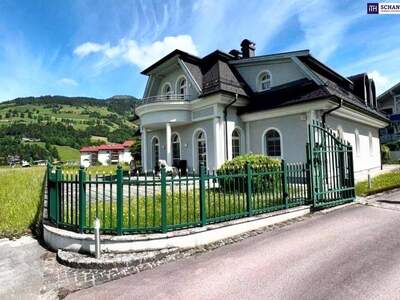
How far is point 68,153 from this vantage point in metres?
91.4

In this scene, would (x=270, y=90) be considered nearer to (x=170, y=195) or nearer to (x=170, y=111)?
(x=170, y=111)

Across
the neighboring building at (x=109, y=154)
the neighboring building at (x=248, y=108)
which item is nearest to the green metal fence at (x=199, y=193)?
the neighboring building at (x=248, y=108)

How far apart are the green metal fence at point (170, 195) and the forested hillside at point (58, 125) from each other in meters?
72.9

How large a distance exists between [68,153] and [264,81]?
8953 centimetres

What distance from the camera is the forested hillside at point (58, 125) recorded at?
8850 cm

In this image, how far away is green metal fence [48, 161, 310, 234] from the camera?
5145 millimetres

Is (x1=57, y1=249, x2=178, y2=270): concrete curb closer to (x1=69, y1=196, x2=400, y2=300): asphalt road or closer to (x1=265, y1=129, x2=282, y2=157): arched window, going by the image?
(x1=69, y1=196, x2=400, y2=300): asphalt road

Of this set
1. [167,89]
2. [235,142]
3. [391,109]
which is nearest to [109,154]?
[167,89]

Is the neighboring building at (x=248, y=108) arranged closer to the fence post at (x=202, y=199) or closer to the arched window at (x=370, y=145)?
the arched window at (x=370, y=145)

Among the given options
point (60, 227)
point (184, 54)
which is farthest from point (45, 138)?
point (60, 227)

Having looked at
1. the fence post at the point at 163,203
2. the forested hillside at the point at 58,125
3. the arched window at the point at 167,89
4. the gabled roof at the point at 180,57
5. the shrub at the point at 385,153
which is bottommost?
the fence post at the point at 163,203

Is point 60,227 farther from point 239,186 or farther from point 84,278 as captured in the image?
point 239,186

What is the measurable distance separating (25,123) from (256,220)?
5101 inches

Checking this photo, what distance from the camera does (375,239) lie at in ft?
17.1
